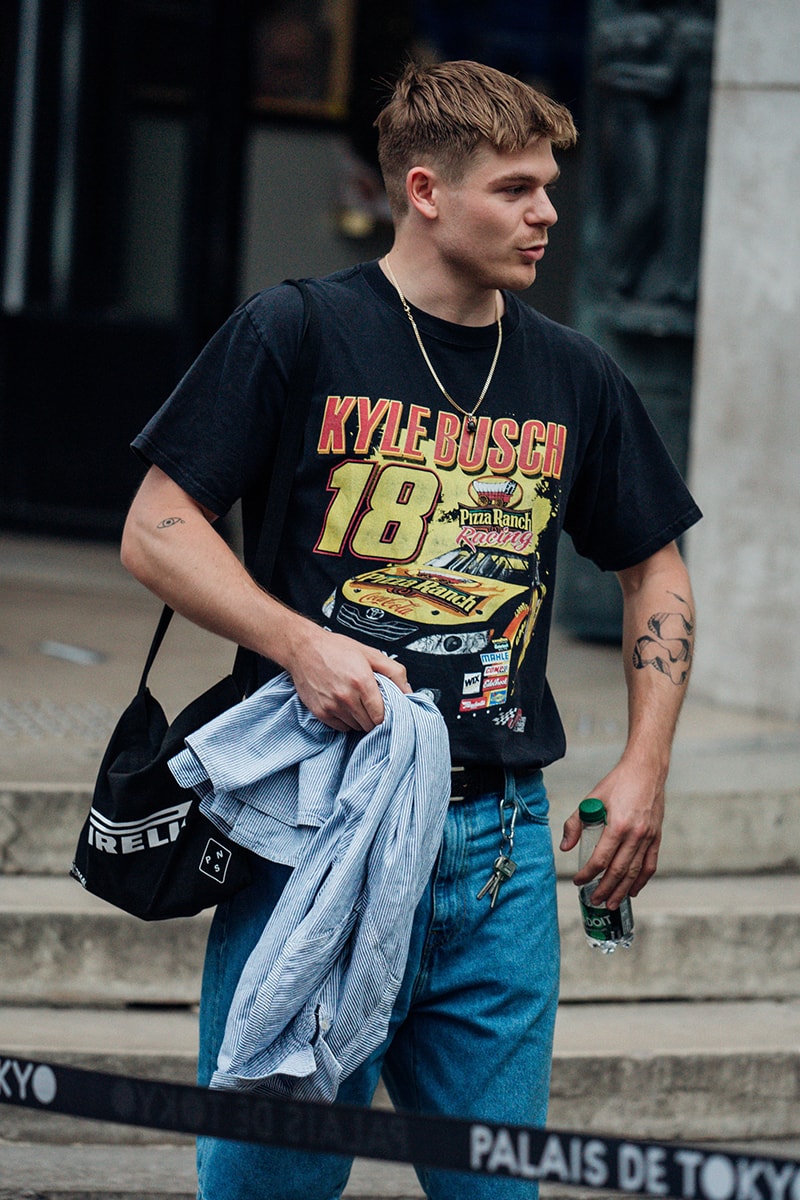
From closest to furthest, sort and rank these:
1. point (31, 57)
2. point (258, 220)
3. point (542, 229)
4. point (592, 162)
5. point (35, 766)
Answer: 1. point (542, 229)
2. point (35, 766)
3. point (592, 162)
4. point (31, 57)
5. point (258, 220)

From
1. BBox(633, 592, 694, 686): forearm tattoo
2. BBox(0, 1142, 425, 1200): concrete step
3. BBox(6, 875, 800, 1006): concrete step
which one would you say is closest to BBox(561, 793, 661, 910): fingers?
BBox(633, 592, 694, 686): forearm tattoo

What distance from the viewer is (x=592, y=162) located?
6.97 m

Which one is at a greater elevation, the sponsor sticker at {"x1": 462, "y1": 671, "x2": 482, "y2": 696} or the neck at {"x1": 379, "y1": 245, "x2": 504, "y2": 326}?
the neck at {"x1": 379, "y1": 245, "x2": 504, "y2": 326}

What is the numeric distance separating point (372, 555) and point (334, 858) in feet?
1.37

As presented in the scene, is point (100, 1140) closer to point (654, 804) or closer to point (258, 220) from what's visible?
point (654, 804)

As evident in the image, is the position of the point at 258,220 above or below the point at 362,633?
above

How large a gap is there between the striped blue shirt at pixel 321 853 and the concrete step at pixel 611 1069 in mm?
1770

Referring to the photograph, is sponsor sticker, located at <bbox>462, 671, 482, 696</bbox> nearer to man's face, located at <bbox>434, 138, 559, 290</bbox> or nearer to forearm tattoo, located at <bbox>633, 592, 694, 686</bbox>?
forearm tattoo, located at <bbox>633, 592, 694, 686</bbox>

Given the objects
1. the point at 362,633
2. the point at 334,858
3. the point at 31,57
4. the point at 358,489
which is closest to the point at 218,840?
the point at 334,858

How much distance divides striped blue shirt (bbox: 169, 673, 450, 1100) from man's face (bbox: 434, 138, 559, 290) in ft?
2.01

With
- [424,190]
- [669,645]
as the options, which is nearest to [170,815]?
[669,645]

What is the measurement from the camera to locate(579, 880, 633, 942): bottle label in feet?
8.65

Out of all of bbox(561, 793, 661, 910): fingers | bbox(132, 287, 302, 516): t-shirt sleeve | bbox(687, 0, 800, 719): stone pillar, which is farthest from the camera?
bbox(687, 0, 800, 719): stone pillar

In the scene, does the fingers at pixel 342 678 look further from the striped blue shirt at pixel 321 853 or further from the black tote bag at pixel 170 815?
the black tote bag at pixel 170 815
